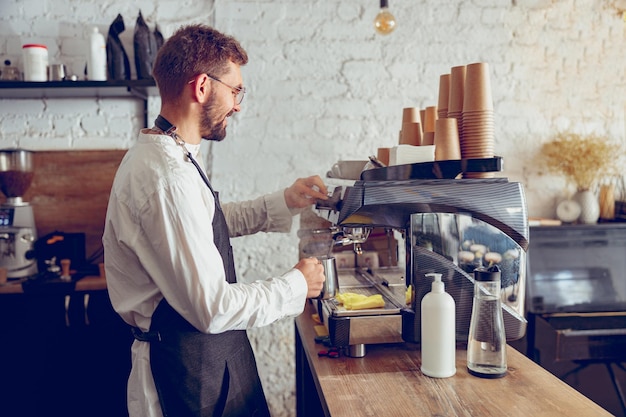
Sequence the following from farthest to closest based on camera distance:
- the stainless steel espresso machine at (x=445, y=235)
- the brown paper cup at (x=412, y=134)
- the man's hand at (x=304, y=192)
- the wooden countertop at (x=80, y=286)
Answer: the wooden countertop at (x=80, y=286)
the man's hand at (x=304, y=192)
the brown paper cup at (x=412, y=134)
the stainless steel espresso machine at (x=445, y=235)

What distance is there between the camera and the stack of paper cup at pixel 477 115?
1693mm

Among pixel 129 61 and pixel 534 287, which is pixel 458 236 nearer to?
pixel 534 287

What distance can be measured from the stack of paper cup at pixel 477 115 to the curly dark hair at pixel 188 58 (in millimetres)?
723

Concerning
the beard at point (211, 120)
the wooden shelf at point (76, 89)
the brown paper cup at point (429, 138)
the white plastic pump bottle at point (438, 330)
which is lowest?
the white plastic pump bottle at point (438, 330)

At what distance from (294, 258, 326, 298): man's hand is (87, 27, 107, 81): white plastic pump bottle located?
5.85 ft

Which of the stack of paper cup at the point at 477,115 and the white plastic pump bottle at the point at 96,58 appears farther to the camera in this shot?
the white plastic pump bottle at the point at 96,58

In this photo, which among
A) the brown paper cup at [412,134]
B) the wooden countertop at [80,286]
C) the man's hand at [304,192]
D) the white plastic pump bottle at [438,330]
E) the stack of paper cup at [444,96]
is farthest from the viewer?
the wooden countertop at [80,286]

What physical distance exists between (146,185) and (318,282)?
0.56 metres

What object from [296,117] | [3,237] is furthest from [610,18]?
[3,237]

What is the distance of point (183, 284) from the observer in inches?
57.5

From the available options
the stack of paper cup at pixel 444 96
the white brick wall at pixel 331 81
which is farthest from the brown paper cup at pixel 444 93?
the white brick wall at pixel 331 81

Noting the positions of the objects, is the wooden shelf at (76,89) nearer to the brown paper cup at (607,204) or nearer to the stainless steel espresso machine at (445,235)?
the stainless steel espresso machine at (445,235)

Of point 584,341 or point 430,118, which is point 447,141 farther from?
point 584,341

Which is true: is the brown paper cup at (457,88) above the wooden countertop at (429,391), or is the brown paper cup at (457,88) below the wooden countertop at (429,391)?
above
